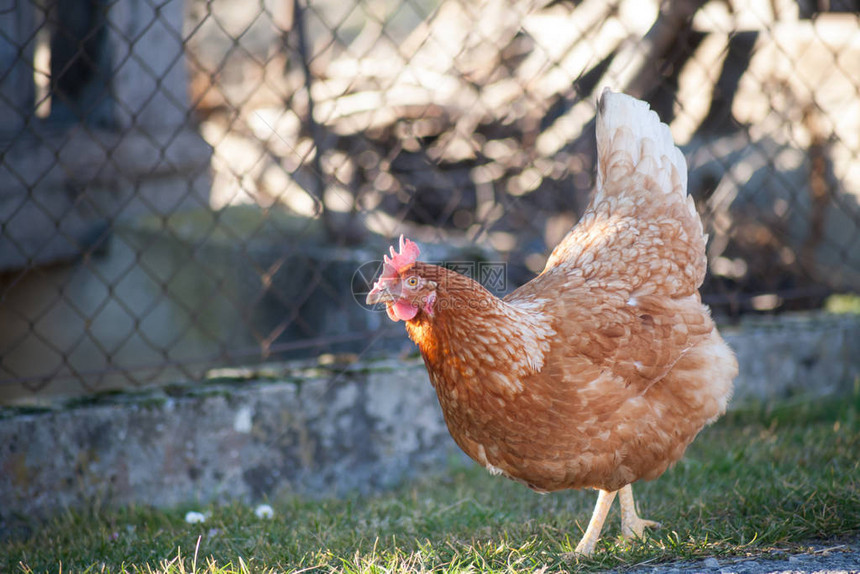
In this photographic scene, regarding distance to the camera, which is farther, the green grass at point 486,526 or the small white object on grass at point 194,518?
the small white object on grass at point 194,518

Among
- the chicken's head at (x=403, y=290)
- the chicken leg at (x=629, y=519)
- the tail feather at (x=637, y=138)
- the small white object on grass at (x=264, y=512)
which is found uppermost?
the tail feather at (x=637, y=138)

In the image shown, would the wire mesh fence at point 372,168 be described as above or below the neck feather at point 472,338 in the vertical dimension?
above

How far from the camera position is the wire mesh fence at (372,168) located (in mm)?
4348

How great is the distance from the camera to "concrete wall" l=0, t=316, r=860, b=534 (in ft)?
9.96

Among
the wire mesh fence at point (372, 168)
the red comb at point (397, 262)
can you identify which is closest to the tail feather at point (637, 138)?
the wire mesh fence at point (372, 168)

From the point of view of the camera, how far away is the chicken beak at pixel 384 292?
2.20 meters

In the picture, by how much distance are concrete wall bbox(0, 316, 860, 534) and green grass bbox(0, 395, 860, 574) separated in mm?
A: 149

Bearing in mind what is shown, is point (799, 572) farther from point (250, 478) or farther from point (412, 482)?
point (250, 478)

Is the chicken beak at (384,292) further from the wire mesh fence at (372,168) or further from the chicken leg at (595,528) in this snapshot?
the wire mesh fence at (372,168)

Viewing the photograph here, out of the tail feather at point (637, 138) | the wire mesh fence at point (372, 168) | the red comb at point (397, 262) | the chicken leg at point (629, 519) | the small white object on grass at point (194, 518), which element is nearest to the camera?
the red comb at point (397, 262)

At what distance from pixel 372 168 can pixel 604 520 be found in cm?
379

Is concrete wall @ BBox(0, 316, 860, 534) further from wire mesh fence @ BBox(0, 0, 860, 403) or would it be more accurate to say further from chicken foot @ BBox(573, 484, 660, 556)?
chicken foot @ BBox(573, 484, 660, 556)

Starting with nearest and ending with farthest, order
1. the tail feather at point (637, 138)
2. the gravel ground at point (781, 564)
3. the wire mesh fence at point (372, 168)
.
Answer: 1. the gravel ground at point (781, 564)
2. the tail feather at point (637, 138)
3. the wire mesh fence at point (372, 168)

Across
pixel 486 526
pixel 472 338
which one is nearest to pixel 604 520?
pixel 486 526
